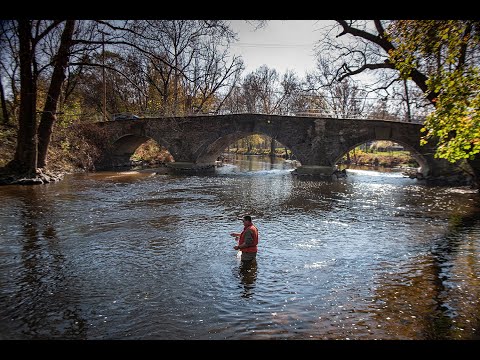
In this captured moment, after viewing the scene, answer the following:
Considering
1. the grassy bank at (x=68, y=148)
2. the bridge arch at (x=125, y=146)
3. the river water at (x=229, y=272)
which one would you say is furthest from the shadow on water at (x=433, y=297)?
the bridge arch at (x=125, y=146)

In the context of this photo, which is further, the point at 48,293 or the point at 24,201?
the point at 24,201

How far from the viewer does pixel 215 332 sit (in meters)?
5.70

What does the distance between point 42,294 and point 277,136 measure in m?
27.1

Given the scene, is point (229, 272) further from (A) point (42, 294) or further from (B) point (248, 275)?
(A) point (42, 294)

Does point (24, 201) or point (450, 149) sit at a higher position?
point (450, 149)

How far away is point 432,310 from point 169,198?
13.7 m

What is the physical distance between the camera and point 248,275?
8.15 metres

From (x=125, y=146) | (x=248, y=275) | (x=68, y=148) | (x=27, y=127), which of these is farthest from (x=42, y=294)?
(x=125, y=146)

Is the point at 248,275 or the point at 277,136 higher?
the point at 277,136

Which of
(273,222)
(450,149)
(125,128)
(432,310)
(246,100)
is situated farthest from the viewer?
(246,100)

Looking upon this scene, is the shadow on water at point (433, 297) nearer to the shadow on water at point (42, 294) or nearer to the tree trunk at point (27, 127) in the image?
the shadow on water at point (42, 294)

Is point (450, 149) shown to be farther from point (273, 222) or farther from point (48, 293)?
point (48, 293)

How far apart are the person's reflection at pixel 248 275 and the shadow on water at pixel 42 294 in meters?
3.00
